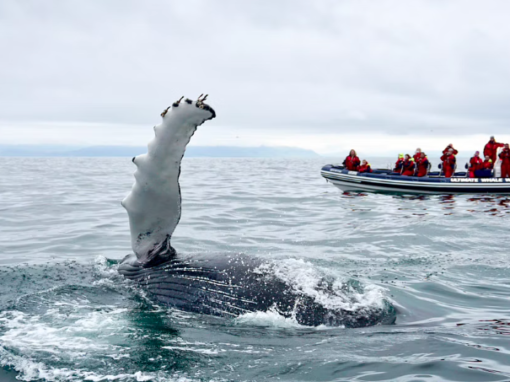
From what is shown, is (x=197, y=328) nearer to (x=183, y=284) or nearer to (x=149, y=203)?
(x=183, y=284)

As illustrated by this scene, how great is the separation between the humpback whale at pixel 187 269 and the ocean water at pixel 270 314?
14 centimetres

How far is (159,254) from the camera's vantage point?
627 cm

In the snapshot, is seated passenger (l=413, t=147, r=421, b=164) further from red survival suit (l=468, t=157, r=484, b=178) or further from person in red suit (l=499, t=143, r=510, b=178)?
person in red suit (l=499, t=143, r=510, b=178)

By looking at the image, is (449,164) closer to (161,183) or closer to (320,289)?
(320,289)

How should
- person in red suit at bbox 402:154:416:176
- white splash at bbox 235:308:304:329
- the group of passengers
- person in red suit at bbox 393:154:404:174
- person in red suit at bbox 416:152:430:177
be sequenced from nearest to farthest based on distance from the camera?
1. white splash at bbox 235:308:304:329
2. the group of passengers
3. person in red suit at bbox 416:152:430:177
4. person in red suit at bbox 402:154:416:176
5. person in red suit at bbox 393:154:404:174

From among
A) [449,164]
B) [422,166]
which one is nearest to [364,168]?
[422,166]

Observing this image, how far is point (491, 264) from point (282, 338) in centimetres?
555

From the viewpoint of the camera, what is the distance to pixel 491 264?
897 cm

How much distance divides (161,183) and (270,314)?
6.32 ft

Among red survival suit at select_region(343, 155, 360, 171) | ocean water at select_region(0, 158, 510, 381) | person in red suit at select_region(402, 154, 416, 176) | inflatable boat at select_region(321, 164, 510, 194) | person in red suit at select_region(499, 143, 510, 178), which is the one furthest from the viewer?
red survival suit at select_region(343, 155, 360, 171)

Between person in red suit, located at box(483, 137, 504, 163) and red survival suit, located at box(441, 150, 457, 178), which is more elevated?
person in red suit, located at box(483, 137, 504, 163)

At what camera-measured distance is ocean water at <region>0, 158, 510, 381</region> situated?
14.5 ft

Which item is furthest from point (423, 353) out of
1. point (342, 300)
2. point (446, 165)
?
point (446, 165)

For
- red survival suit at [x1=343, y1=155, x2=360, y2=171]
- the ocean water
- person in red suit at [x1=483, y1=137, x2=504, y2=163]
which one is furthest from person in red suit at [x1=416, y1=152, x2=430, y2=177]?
the ocean water
